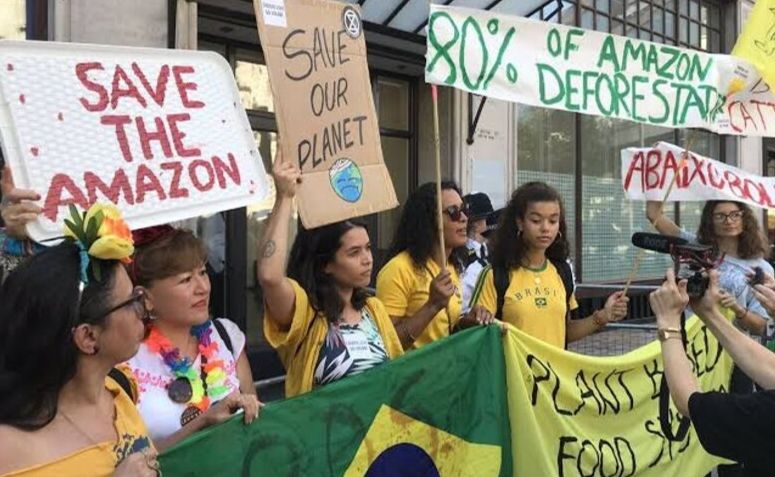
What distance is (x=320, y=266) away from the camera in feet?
8.99

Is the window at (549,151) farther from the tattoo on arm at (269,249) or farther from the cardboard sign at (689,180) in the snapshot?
the tattoo on arm at (269,249)

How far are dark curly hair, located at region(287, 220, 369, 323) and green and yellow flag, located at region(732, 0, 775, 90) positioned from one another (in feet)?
8.06

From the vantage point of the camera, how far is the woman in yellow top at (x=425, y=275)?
303cm

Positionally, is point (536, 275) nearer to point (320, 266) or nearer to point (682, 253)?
point (682, 253)

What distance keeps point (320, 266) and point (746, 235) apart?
2885 millimetres

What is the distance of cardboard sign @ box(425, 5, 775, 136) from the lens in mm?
3143

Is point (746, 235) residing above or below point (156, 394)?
above

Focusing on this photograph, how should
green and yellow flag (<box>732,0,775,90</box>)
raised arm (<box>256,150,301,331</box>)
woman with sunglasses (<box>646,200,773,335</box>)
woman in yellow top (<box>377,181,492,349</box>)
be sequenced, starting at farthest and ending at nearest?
woman with sunglasses (<box>646,200,773,335</box>) → green and yellow flag (<box>732,0,775,90</box>) → woman in yellow top (<box>377,181,492,349</box>) → raised arm (<box>256,150,301,331</box>)

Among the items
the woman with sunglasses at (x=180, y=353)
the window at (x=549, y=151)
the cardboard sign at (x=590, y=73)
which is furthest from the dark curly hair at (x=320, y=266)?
the window at (x=549, y=151)

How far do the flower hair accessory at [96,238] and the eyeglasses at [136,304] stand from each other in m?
0.08

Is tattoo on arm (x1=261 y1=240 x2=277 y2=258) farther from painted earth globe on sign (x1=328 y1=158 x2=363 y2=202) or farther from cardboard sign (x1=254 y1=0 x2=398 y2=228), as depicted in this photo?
painted earth globe on sign (x1=328 y1=158 x2=363 y2=202)

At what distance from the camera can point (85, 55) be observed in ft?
6.78

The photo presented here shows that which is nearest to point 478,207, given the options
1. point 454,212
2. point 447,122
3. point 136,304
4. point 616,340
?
point 616,340

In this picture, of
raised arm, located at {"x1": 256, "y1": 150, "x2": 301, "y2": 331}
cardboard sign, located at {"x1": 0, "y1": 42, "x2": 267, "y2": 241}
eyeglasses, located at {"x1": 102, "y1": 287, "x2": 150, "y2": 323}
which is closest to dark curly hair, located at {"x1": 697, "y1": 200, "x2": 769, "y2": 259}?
raised arm, located at {"x1": 256, "y1": 150, "x2": 301, "y2": 331}
